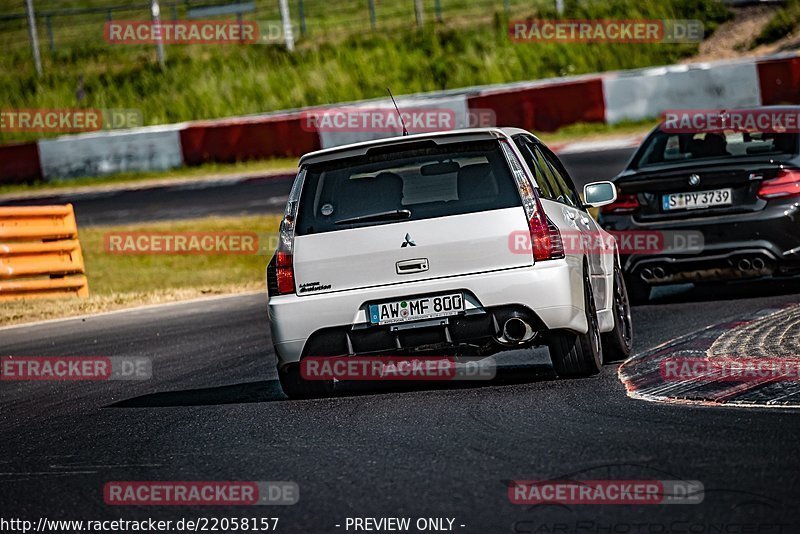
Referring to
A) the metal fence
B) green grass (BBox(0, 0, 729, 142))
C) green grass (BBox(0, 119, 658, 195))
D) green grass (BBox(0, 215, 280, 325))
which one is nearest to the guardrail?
green grass (BBox(0, 215, 280, 325))

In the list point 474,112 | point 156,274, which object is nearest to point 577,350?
point 156,274

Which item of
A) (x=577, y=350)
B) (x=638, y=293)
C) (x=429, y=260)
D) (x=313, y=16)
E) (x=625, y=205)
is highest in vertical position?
(x=313, y=16)

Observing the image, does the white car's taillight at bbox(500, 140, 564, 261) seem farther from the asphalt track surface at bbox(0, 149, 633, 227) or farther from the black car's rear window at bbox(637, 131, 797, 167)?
the asphalt track surface at bbox(0, 149, 633, 227)

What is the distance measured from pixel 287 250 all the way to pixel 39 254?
363 inches

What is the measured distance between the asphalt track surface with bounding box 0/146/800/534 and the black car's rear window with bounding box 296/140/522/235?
101 cm

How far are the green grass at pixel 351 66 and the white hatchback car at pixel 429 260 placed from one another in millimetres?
29169

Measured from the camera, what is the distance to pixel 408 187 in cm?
789

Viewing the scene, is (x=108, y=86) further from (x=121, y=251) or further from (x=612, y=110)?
(x=121, y=251)

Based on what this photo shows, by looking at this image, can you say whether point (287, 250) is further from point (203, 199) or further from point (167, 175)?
point (167, 175)

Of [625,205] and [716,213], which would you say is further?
[625,205]

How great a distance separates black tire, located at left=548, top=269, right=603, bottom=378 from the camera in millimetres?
7742

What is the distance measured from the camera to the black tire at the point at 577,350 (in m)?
7.74

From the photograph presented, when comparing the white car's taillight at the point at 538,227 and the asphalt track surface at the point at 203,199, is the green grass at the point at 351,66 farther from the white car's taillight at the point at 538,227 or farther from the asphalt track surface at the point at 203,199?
the white car's taillight at the point at 538,227

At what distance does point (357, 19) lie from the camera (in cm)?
4131
